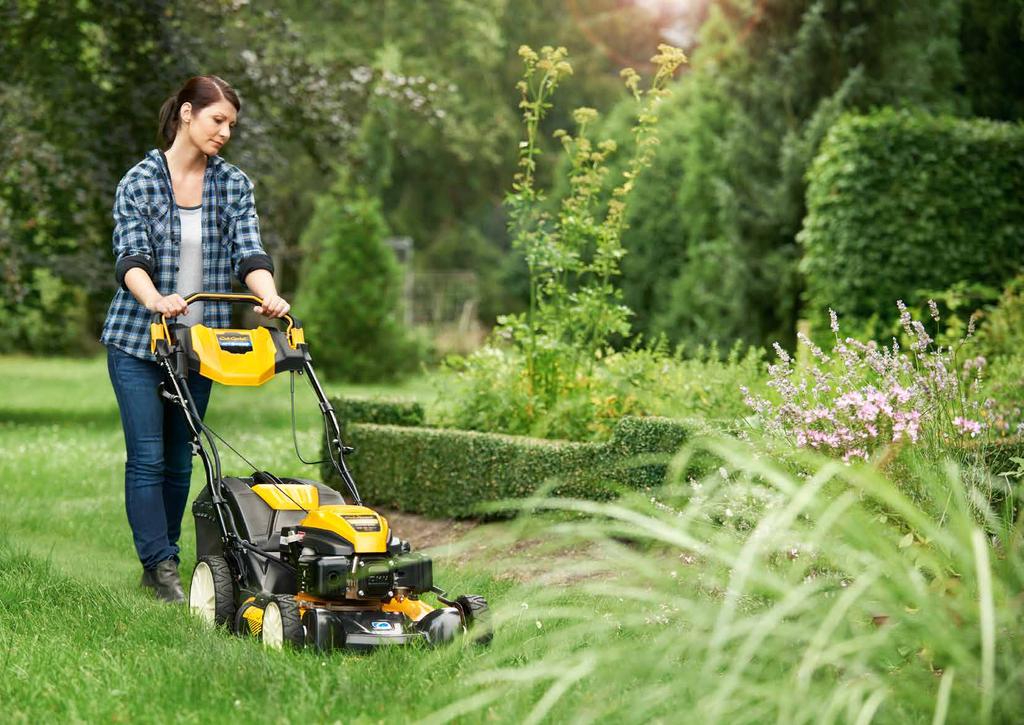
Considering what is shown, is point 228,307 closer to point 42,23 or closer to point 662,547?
point 662,547

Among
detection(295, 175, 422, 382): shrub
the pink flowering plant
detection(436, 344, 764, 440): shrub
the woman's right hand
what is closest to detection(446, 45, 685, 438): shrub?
detection(436, 344, 764, 440): shrub

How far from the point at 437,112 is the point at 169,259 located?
8.82 metres

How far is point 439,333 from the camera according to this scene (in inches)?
977

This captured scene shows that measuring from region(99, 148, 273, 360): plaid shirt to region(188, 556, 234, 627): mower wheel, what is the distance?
882mm

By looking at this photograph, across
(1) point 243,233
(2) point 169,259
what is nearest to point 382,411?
(1) point 243,233

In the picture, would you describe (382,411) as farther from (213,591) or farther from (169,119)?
(213,591)

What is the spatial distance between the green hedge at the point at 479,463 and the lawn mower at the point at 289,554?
1.69 metres

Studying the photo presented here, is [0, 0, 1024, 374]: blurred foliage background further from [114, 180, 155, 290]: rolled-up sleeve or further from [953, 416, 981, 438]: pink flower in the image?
[114, 180, 155, 290]: rolled-up sleeve

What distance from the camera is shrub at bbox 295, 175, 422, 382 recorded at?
60.2 feet

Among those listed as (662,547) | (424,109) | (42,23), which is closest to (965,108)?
(424,109)

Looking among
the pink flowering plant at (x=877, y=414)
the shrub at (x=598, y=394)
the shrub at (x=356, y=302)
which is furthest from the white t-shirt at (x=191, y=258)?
the shrub at (x=356, y=302)

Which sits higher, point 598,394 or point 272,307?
point 272,307

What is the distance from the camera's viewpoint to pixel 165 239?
4.92 meters

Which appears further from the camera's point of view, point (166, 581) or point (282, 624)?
point (166, 581)
